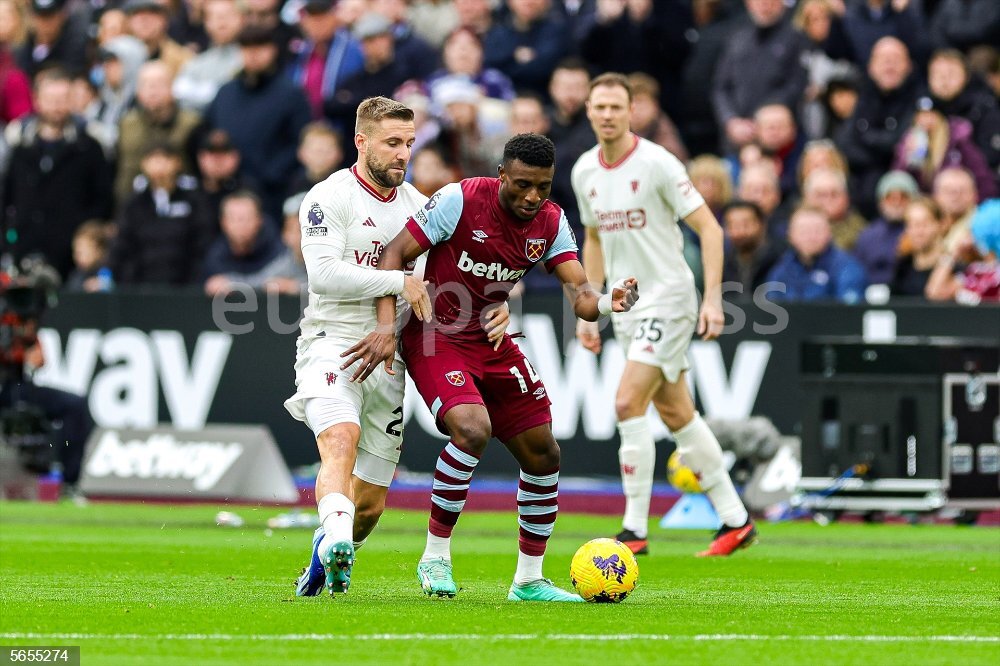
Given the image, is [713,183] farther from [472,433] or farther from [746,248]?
[472,433]

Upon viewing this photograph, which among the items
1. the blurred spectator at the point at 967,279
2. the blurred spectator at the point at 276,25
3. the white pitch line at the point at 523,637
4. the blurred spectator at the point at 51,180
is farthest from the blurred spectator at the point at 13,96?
the white pitch line at the point at 523,637

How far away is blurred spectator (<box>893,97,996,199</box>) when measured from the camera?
59.2 ft

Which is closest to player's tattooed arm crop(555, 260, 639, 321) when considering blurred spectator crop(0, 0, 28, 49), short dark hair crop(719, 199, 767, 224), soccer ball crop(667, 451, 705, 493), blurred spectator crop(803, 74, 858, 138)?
soccer ball crop(667, 451, 705, 493)

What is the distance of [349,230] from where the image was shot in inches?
368

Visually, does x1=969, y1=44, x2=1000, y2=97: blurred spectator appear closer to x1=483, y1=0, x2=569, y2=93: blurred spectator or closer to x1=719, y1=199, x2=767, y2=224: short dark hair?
x1=719, y1=199, x2=767, y2=224: short dark hair

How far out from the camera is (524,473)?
939cm

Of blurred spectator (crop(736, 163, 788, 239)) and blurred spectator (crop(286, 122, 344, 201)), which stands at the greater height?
blurred spectator (crop(286, 122, 344, 201))

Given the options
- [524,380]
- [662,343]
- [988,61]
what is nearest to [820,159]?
[988,61]

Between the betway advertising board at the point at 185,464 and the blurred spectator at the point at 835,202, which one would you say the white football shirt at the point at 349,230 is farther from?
the blurred spectator at the point at 835,202

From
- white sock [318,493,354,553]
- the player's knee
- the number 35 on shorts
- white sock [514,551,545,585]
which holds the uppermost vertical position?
the number 35 on shorts

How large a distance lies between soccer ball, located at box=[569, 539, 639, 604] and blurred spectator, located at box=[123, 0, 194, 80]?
46.1 ft

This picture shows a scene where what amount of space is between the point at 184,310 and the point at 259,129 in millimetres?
2839

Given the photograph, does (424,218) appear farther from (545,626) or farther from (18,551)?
(18,551)

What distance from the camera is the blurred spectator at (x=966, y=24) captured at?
61.7 ft
